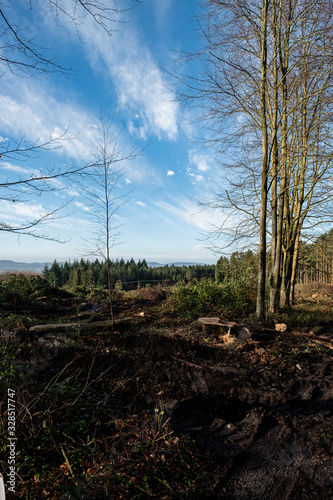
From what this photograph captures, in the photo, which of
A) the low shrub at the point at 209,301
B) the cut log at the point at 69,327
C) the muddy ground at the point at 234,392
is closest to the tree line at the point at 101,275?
the low shrub at the point at 209,301

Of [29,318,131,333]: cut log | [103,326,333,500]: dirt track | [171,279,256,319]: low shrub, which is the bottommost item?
[103,326,333,500]: dirt track

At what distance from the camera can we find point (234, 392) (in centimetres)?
371

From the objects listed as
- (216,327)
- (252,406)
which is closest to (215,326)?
(216,327)

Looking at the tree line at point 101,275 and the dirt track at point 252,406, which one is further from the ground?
the tree line at point 101,275

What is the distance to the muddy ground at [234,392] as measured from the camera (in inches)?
89.8

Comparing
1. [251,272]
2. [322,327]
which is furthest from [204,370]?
[251,272]

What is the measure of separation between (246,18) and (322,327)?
8.86 metres

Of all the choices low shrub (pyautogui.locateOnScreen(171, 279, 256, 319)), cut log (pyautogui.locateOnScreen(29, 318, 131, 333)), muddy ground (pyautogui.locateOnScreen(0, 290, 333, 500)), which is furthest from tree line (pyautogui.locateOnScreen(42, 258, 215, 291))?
muddy ground (pyautogui.locateOnScreen(0, 290, 333, 500))

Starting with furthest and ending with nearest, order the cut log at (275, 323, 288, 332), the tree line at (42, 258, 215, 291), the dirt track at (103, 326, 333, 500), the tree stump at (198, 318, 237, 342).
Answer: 1. the tree line at (42, 258, 215, 291)
2. the cut log at (275, 323, 288, 332)
3. the tree stump at (198, 318, 237, 342)
4. the dirt track at (103, 326, 333, 500)

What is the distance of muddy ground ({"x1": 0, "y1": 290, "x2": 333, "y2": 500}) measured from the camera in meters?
2.28

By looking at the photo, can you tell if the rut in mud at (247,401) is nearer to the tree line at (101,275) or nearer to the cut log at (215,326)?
the cut log at (215,326)

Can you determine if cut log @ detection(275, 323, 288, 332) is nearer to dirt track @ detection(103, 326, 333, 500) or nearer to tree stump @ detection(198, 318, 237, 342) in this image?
dirt track @ detection(103, 326, 333, 500)

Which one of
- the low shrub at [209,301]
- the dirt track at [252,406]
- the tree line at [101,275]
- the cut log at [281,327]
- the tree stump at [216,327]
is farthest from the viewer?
the tree line at [101,275]

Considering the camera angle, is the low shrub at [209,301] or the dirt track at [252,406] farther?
the low shrub at [209,301]
